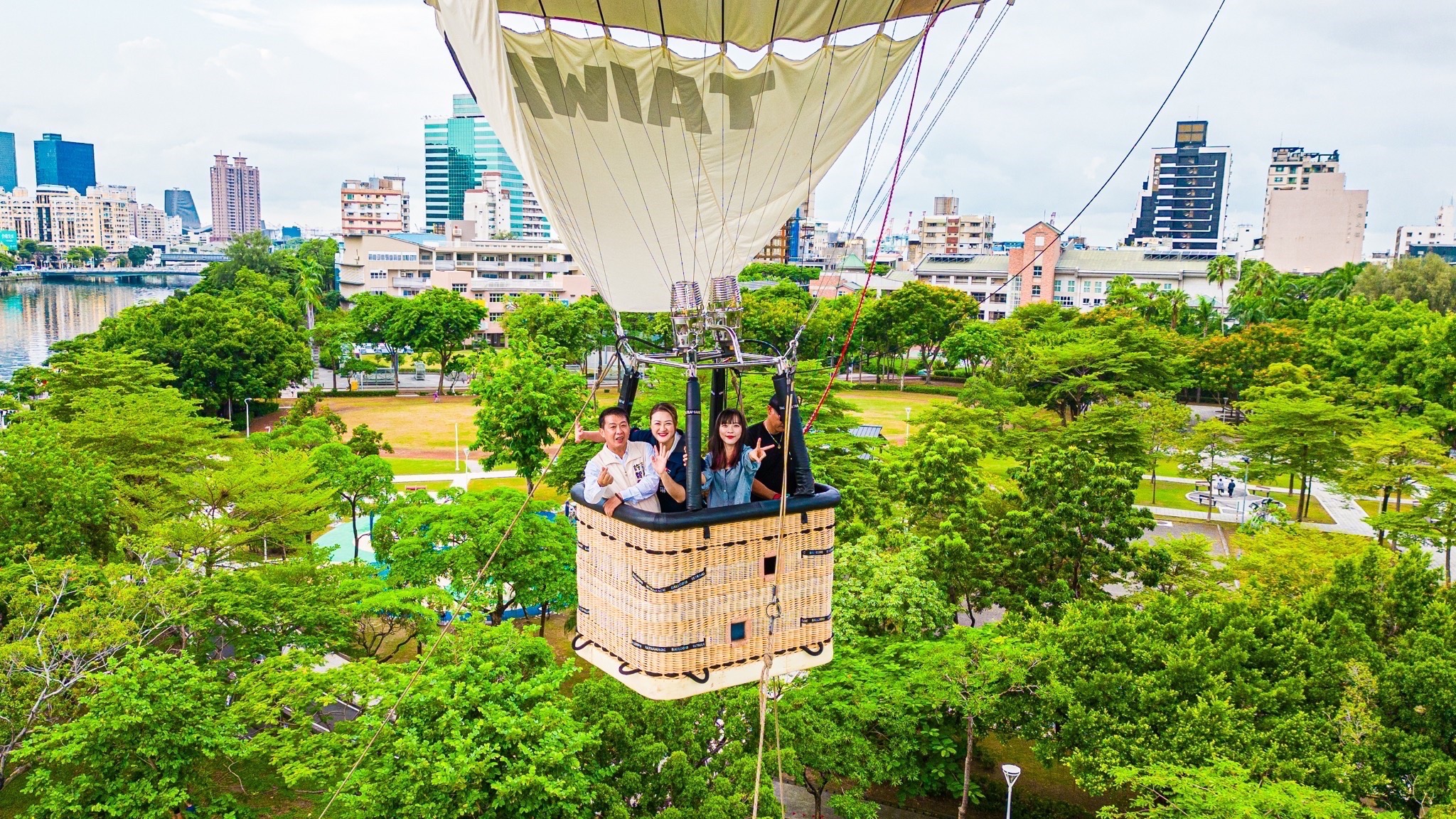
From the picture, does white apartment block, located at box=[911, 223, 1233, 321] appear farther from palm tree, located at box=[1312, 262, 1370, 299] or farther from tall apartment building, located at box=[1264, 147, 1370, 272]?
tall apartment building, located at box=[1264, 147, 1370, 272]

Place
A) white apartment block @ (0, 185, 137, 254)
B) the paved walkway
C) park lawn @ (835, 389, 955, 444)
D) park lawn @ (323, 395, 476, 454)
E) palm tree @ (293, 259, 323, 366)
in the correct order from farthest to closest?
white apartment block @ (0, 185, 137, 254), palm tree @ (293, 259, 323, 366), park lawn @ (835, 389, 955, 444), park lawn @ (323, 395, 476, 454), the paved walkway

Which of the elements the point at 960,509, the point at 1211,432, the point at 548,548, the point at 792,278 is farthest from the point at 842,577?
the point at 792,278

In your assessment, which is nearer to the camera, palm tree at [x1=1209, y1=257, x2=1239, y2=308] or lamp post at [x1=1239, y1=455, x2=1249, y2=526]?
lamp post at [x1=1239, y1=455, x2=1249, y2=526]

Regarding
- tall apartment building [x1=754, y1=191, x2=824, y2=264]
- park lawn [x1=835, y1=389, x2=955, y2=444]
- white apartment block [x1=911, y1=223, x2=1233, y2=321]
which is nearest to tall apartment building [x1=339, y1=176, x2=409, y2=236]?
tall apartment building [x1=754, y1=191, x2=824, y2=264]

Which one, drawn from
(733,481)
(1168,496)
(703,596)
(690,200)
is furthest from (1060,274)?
(703,596)

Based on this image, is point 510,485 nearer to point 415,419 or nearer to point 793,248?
point 415,419

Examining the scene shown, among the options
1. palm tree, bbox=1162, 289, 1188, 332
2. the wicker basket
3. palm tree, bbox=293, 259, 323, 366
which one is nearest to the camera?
the wicker basket

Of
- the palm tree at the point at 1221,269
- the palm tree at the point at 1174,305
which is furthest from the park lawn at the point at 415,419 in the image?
the palm tree at the point at 1221,269
